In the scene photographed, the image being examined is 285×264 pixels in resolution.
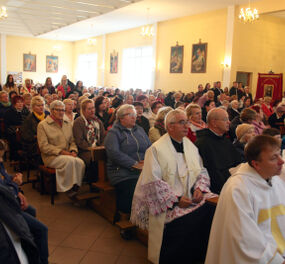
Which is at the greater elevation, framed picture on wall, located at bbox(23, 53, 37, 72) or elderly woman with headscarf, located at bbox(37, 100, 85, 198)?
framed picture on wall, located at bbox(23, 53, 37, 72)

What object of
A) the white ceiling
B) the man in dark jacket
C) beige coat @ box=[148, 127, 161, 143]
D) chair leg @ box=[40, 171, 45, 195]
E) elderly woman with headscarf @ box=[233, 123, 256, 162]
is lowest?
chair leg @ box=[40, 171, 45, 195]

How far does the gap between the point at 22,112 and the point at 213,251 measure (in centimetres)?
549

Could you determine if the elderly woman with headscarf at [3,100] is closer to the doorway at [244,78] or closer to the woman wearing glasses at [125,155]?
the woman wearing glasses at [125,155]

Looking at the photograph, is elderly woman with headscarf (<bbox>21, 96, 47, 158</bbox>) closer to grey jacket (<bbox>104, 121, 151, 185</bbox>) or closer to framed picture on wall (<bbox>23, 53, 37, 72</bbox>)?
grey jacket (<bbox>104, 121, 151, 185</bbox>)

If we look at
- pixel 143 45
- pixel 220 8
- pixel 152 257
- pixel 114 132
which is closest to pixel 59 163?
pixel 114 132

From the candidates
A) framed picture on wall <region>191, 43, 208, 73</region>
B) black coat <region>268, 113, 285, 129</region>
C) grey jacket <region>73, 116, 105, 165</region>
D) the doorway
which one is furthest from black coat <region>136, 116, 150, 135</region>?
the doorway

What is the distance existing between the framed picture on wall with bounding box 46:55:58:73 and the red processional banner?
20230mm

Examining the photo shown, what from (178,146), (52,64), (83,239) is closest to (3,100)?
(83,239)

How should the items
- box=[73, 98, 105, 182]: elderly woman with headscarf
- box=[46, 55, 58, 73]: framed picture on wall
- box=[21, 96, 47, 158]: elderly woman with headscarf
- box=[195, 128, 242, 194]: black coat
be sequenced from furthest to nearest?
box=[46, 55, 58, 73]: framed picture on wall → box=[21, 96, 47, 158]: elderly woman with headscarf → box=[73, 98, 105, 182]: elderly woman with headscarf → box=[195, 128, 242, 194]: black coat

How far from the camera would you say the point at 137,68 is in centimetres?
2108

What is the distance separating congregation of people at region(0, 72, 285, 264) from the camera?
6.84 feet

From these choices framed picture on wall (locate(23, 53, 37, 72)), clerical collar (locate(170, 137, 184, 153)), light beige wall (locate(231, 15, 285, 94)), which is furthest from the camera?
framed picture on wall (locate(23, 53, 37, 72))

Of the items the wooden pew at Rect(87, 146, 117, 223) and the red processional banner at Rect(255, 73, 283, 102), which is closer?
the wooden pew at Rect(87, 146, 117, 223)

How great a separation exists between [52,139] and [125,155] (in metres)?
1.50
